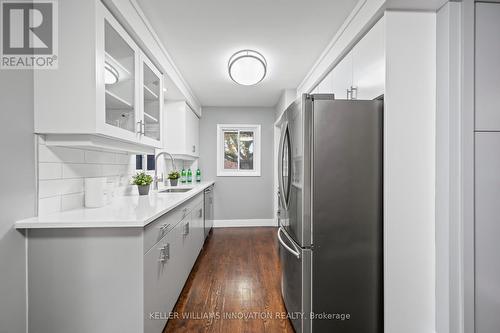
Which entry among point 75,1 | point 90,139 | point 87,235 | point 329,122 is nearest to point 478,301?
point 329,122

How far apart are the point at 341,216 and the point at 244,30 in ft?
5.93

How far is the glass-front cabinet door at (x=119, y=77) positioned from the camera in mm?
1618

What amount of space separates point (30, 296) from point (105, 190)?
773mm

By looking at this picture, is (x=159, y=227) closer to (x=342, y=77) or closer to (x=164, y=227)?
(x=164, y=227)

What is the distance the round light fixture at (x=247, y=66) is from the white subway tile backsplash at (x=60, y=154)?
5.79 feet

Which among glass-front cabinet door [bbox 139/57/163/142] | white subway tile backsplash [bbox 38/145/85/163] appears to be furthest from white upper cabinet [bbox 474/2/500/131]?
white subway tile backsplash [bbox 38/145/85/163]

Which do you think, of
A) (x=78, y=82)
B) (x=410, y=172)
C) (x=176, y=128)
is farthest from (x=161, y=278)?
(x=176, y=128)

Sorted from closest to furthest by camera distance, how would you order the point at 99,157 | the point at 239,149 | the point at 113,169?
the point at 99,157, the point at 113,169, the point at 239,149

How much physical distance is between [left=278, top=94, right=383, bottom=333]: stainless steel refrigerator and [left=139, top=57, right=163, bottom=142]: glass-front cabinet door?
1420 millimetres

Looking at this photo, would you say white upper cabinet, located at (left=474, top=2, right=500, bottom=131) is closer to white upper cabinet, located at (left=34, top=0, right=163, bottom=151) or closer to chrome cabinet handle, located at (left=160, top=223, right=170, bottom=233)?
chrome cabinet handle, located at (left=160, top=223, right=170, bottom=233)

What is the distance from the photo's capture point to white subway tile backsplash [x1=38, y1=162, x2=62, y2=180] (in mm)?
1500

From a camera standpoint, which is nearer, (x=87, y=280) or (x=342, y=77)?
(x=87, y=280)

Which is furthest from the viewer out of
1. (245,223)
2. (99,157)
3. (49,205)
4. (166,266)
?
(245,223)

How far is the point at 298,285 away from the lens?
1.67m
